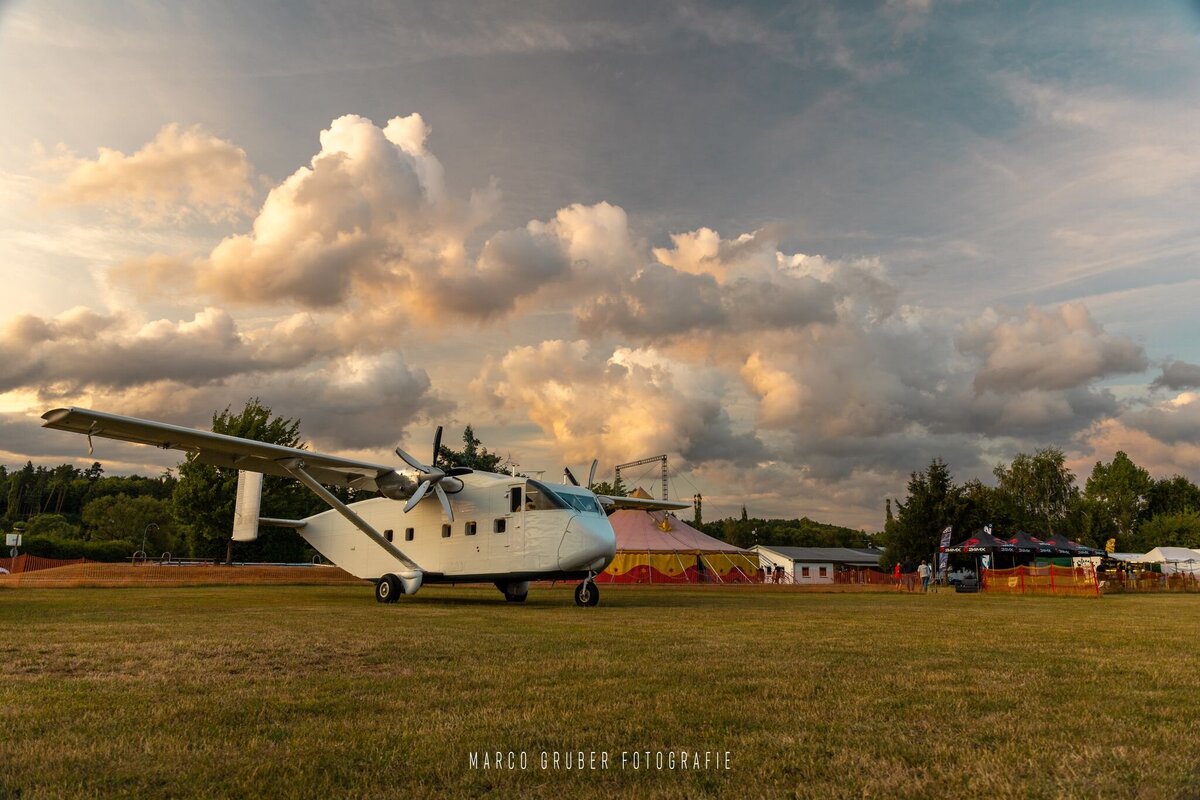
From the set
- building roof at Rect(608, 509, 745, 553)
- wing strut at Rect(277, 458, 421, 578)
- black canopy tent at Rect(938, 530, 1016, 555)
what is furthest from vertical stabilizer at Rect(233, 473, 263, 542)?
black canopy tent at Rect(938, 530, 1016, 555)

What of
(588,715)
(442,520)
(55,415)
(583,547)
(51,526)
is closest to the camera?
(588,715)

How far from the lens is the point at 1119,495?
79375mm

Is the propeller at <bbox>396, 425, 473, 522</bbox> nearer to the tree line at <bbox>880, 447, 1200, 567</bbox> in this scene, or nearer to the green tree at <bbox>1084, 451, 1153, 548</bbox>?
the tree line at <bbox>880, 447, 1200, 567</bbox>

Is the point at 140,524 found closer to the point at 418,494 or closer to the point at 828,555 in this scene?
the point at 418,494

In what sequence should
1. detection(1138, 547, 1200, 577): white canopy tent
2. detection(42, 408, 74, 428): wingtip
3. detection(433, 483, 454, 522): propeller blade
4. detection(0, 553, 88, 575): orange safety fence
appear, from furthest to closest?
detection(1138, 547, 1200, 577): white canopy tent
detection(0, 553, 88, 575): orange safety fence
detection(433, 483, 454, 522): propeller blade
detection(42, 408, 74, 428): wingtip

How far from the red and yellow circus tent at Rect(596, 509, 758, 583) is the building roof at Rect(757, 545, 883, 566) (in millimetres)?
30693

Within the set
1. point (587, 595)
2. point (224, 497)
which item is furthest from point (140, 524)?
point (587, 595)

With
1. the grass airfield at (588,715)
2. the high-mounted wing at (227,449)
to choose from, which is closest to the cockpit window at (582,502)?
the high-mounted wing at (227,449)

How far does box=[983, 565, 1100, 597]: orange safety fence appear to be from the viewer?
106 feet

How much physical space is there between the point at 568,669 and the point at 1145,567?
203ft

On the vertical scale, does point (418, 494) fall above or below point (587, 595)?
above

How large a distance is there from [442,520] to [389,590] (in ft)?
7.79

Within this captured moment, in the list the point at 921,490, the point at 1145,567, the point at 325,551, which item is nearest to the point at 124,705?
the point at 325,551

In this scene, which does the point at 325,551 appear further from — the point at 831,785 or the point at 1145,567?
the point at 1145,567
